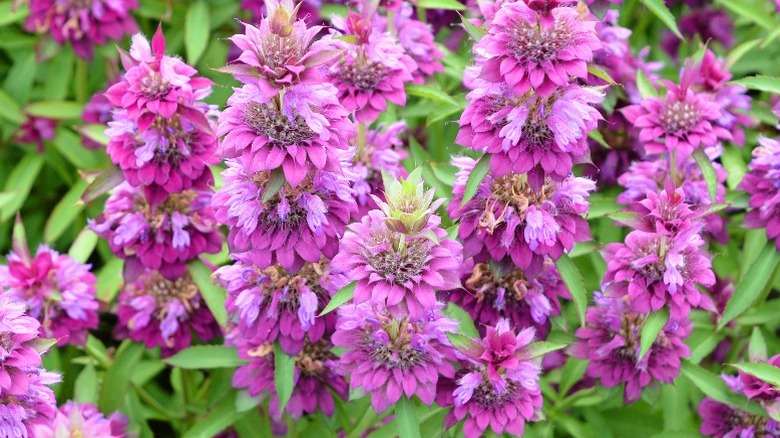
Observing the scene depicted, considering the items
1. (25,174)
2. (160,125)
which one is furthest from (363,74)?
(25,174)

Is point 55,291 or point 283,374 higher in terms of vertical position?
point 283,374

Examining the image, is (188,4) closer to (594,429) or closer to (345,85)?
(345,85)

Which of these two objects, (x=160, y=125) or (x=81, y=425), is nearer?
(x=81, y=425)

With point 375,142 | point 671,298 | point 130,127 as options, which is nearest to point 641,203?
point 671,298

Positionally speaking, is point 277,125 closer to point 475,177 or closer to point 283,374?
point 475,177

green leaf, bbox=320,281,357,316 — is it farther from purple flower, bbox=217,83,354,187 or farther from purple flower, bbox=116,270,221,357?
purple flower, bbox=116,270,221,357

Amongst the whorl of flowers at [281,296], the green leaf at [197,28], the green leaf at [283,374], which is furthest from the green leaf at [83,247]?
the green leaf at [283,374]

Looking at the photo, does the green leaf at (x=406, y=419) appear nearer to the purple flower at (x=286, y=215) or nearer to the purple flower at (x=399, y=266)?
the purple flower at (x=399, y=266)
